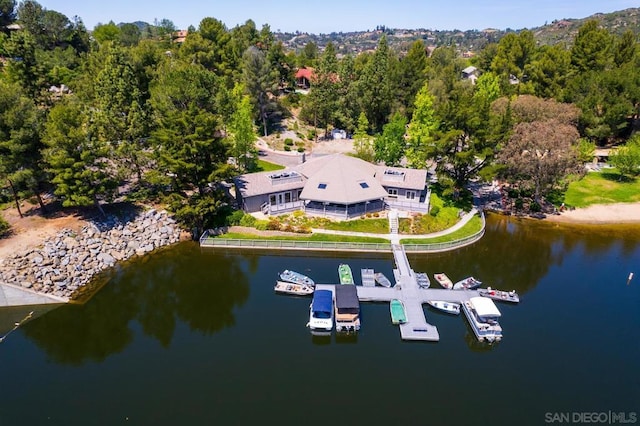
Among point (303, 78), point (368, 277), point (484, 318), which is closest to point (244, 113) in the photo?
point (368, 277)

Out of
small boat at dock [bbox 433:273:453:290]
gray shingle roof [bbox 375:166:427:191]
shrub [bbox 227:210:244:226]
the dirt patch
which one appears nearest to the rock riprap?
the dirt patch

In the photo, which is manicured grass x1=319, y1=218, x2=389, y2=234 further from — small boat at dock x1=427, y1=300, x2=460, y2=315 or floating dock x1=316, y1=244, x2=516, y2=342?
small boat at dock x1=427, y1=300, x2=460, y2=315

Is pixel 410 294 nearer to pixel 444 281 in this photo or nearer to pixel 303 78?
pixel 444 281

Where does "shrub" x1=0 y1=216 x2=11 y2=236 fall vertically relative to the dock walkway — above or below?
above

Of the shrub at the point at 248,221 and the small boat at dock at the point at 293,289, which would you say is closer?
the small boat at dock at the point at 293,289

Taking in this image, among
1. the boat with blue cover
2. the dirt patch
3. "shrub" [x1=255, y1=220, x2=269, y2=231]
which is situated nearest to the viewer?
the boat with blue cover

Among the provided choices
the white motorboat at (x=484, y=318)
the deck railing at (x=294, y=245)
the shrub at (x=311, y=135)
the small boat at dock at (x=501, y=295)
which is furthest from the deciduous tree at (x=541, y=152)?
the shrub at (x=311, y=135)

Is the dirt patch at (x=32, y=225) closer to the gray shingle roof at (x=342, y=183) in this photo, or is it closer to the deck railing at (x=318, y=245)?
the deck railing at (x=318, y=245)
